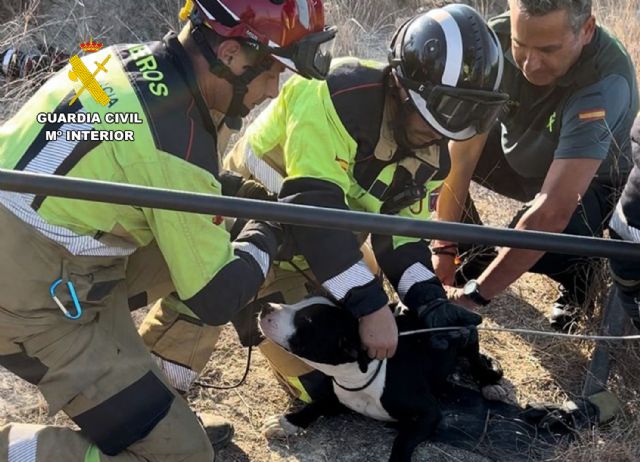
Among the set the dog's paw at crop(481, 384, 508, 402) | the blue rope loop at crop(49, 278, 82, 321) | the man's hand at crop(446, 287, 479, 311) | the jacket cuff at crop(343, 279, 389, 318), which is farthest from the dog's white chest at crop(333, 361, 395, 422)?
the blue rope loop at crop(49, 278, 82, 321)

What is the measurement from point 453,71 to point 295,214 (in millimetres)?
1275

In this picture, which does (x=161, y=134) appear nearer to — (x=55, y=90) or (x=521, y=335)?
(x=55, y=90)

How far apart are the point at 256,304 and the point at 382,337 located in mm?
795

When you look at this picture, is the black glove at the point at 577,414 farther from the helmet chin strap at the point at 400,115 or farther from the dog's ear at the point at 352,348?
the helmet chin strap at the point at 400,115

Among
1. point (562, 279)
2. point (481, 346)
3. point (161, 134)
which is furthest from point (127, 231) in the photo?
point (562, 279)

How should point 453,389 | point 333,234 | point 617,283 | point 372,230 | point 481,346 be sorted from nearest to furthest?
point 372,230, point 333,234, point 617,283, point 453,389, point 481,346

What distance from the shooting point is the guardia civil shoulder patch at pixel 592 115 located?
365cm

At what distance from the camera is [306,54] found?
2.57 meters

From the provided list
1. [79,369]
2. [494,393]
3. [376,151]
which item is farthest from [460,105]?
[79,369]

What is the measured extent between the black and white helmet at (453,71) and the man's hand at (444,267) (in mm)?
1149

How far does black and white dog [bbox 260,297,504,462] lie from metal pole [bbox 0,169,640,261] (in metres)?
1.26

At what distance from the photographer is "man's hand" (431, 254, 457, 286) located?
161 inches

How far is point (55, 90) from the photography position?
2.60 meters

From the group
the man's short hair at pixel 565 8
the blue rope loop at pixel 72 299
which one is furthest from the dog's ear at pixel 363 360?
the man's short hair at pixel 565 8
